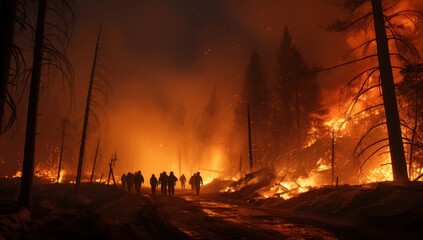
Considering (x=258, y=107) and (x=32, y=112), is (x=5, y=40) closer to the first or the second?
(x=32, y=112)

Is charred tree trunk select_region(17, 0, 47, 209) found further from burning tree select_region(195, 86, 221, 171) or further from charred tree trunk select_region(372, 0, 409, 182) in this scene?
burning tree select_region(195, 86, 221, 171)

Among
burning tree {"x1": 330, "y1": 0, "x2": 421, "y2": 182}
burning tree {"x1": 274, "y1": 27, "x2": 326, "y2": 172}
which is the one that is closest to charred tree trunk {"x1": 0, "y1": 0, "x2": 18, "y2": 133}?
burning tree {"x1": 330, "y1": 0, "x2": 421, "y2": 182}

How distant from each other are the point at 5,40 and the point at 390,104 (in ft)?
46.7

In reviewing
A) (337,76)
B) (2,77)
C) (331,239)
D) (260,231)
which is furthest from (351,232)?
(337,76)

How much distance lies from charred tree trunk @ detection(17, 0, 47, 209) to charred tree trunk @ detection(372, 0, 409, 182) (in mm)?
13860

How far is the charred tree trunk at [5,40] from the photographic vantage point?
21.3 feet

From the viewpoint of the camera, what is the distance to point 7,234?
20.3 ft

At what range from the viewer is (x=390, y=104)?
13.7 m

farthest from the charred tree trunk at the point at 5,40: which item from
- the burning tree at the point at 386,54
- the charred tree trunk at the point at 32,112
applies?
the burning tree at the point at 386,54

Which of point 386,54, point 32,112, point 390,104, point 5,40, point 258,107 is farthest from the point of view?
point 258,107

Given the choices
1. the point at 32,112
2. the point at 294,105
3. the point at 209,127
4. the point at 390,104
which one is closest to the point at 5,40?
the point at 32,112

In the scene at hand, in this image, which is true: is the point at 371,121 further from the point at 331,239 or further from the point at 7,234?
the point at 7,234

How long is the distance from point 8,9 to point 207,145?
6371 centimetres

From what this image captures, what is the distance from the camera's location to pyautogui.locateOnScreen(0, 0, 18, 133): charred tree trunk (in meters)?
6.49
